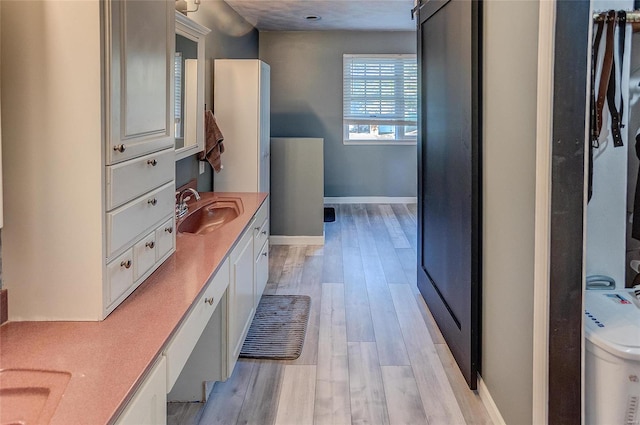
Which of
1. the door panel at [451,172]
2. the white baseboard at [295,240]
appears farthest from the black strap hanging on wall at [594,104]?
the white baseboard at [295,240]

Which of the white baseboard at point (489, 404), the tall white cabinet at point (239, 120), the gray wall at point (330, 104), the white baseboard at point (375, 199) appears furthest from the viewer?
the white baseboard at point (375, 199)

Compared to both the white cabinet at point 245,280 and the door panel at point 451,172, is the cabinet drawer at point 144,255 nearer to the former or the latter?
the white cabinet at point 245,280

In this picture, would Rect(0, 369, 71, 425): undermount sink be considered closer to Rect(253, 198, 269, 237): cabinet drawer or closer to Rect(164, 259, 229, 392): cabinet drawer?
Rect(164, 259, 229, 392): cabinet drawer

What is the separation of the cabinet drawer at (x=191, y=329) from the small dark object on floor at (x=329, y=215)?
4363 mm

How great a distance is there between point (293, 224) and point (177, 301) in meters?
3.82

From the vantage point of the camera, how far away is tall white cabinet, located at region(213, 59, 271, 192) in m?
4.39

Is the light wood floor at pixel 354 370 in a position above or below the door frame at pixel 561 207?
below

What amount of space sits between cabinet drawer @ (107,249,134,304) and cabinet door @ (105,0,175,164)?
0.29 m

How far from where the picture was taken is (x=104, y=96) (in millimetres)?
1450

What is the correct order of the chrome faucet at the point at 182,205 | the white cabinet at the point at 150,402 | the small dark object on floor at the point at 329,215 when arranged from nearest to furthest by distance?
1. the white cabinet at the point at 150,402
2. the chrome faucet at the point at 182,205
3. the small dark object on floor at the point at 329,215

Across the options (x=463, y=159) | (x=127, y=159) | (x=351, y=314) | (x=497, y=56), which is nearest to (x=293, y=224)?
(x=351, y=314)

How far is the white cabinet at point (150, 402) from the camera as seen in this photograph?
1.17 metres

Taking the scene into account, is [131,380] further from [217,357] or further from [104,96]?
[217,357]

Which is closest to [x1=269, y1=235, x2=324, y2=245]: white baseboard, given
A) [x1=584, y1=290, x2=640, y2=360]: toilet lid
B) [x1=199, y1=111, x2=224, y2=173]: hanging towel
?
[x1=199, y1=111, x2=224, y2=173]: hanging towel
